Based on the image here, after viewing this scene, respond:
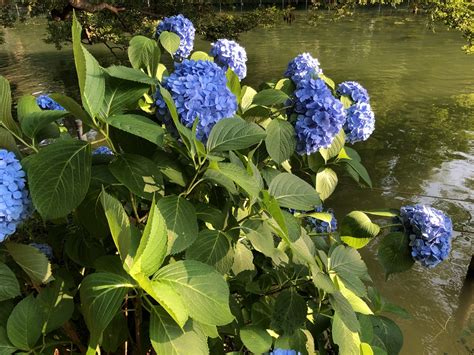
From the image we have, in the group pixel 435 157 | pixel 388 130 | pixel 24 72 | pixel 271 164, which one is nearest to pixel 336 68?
pixel 388 130

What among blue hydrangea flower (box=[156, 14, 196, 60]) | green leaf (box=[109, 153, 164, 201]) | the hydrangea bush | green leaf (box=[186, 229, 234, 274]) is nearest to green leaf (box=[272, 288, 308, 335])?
the hydrangea bush

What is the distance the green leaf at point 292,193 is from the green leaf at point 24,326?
0.50m

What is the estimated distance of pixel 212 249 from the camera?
84 centimetres

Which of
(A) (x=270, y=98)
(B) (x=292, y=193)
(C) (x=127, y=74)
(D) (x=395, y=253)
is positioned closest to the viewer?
(C) (x=127, y=74)

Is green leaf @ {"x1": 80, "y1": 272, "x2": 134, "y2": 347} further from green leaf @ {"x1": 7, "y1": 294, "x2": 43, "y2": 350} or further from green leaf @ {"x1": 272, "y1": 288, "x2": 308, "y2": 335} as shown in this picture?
green leaf @ {"x1": 272, "y1": 288, "x2": 308, "y2": 335}

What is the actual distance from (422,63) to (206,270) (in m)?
13.6

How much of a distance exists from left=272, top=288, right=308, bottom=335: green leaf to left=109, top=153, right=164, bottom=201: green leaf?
1.36 ft

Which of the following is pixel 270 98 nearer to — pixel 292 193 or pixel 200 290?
pixel 292 193

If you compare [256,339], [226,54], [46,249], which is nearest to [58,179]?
[46,249]

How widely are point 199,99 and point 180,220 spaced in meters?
0.24

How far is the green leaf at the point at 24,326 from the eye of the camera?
782 millimetres

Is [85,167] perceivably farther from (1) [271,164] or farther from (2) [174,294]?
(1) [271,164]

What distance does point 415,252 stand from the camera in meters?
1.19

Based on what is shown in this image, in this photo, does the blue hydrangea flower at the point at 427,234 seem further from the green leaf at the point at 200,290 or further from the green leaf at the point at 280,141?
the green leaf at the point at 200,290
